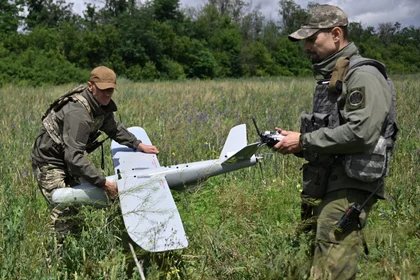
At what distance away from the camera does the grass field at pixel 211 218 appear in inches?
103

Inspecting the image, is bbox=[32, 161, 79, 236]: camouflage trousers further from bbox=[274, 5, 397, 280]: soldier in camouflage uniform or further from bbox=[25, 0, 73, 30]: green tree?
bbox=[25, 0, 73, 30]: green tree

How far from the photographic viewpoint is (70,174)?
12.4ft

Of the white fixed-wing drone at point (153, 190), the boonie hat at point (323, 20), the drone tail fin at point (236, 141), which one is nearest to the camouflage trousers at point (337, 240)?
the white fixed-wing drone at point (153, 190)

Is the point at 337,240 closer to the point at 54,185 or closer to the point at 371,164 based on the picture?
the point at 371,164

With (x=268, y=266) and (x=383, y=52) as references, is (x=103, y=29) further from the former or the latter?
(x=268, y=266)

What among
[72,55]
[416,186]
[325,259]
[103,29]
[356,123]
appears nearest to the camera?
[356,123]

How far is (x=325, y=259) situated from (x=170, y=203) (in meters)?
1.20

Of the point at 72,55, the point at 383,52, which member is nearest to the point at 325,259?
the point at 72,55

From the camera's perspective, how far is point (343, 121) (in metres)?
2.60

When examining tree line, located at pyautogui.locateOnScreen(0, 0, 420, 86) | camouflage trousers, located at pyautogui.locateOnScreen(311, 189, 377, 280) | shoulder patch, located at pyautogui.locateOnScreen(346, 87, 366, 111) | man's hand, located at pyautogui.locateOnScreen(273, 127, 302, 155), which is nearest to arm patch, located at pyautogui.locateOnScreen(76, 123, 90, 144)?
man's hand, located at pyautogui.locateOnScreen(273, 127, 302, 155)

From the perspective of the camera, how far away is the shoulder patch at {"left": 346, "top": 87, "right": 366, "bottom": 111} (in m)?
2.40

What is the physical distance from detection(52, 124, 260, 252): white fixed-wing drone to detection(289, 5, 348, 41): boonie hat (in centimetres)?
90

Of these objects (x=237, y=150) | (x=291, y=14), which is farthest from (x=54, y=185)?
(x=291, y=14)

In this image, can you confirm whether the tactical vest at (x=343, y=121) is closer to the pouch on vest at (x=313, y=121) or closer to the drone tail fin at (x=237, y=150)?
the pouch on vest at (x=313, y=121)
